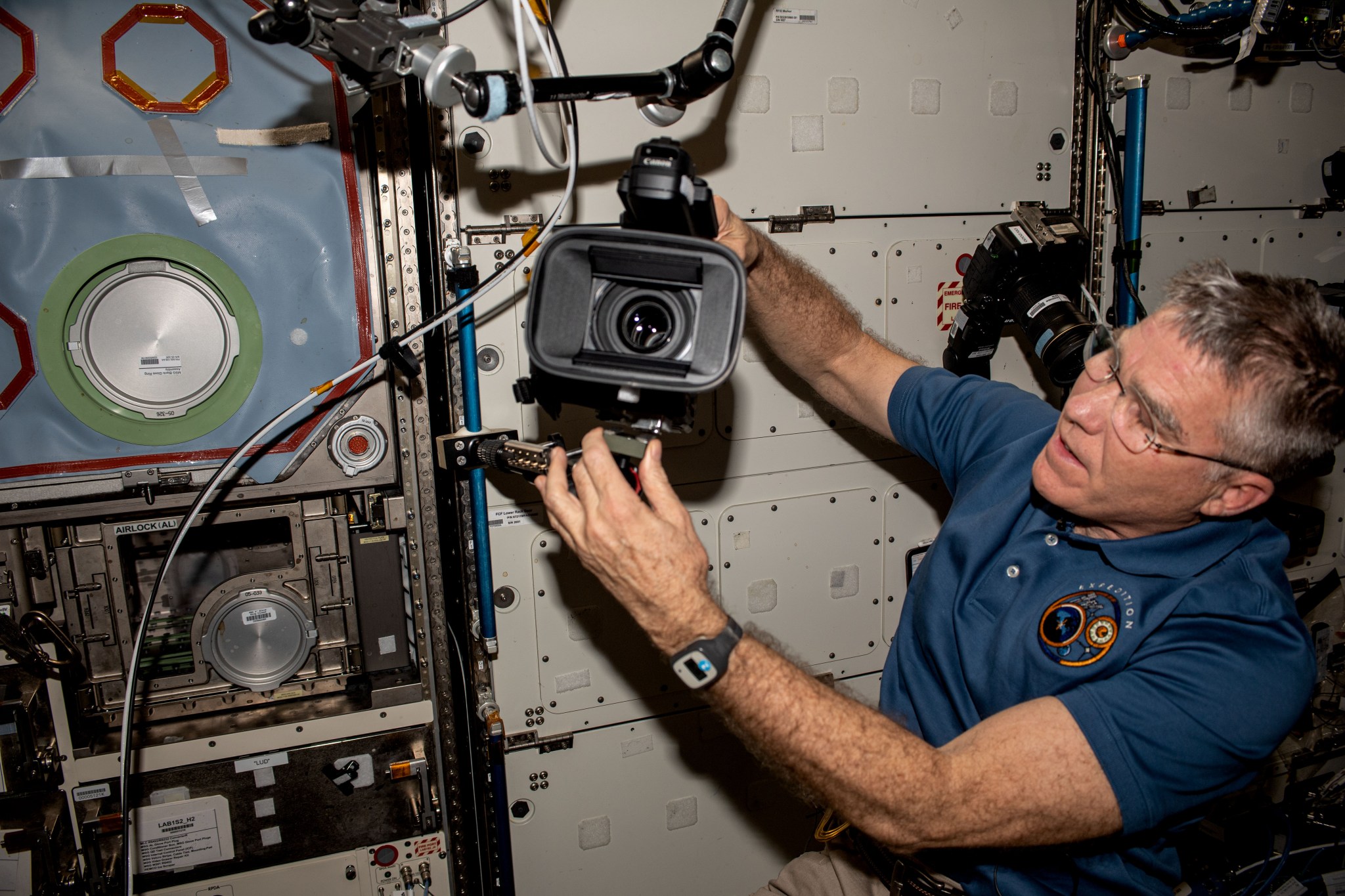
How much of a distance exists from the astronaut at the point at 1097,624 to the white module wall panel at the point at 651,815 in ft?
3.42

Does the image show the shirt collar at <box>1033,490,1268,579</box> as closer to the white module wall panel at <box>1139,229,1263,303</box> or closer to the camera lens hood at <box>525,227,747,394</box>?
the camera lens hood at <box>525,227,747,394</box>

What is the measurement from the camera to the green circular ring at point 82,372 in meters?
2.04

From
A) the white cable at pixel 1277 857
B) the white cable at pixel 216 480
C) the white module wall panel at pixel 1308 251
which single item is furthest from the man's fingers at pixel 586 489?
the white cable at pixel 1277 857

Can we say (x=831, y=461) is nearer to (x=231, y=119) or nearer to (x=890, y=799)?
(x=890, y=799)

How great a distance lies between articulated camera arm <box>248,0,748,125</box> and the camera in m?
1.58

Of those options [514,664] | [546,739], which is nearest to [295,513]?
[514,664]

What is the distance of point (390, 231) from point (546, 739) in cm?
175

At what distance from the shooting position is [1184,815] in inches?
68.6

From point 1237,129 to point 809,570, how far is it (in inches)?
100

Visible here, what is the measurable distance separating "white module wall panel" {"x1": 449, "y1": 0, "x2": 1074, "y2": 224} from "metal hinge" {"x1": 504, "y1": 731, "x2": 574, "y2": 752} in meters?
1.71

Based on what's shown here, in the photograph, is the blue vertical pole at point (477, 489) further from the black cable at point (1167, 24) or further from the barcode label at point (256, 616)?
the black cable at point (1167, 24)

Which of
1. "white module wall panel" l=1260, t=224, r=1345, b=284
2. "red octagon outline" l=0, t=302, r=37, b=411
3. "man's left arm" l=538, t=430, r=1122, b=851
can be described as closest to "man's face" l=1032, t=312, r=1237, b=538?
"man's left arm" l=538, t=430, r=1122, b=851

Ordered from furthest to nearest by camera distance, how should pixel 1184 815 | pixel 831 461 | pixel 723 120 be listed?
1. pixel 831 461
2. pixel 723 120
3. pixel 1184 815

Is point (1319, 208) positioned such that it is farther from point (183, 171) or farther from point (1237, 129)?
point (183, 171)
